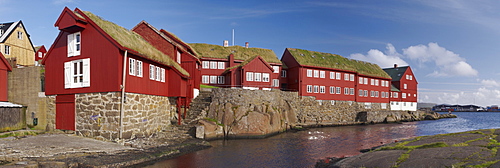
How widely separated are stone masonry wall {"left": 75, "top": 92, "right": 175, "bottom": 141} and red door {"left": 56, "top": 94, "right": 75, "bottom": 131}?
1.63ft

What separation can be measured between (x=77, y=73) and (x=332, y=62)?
44.5m

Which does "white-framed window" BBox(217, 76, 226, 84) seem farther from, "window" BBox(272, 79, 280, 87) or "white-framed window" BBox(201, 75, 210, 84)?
"window" BBox(272, 79, 280, 87)

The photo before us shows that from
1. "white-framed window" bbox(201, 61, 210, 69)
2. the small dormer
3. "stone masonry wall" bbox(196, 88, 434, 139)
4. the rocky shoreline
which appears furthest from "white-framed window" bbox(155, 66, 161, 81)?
"white-framed window" bbox(201, 61, 210, 69)

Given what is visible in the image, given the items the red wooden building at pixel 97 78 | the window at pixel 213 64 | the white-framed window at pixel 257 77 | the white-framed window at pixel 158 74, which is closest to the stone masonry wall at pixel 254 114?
the white-framed window at pixel 257 77

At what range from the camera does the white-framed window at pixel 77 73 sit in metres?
22.6

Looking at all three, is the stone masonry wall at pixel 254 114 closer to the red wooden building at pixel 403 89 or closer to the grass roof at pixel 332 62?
the grass roof at pixel 332 62

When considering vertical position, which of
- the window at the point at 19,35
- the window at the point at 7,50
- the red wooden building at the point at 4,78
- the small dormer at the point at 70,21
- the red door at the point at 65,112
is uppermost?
the window at the point at 19,35

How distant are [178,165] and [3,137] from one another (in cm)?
1242

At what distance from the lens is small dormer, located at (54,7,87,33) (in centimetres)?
2186

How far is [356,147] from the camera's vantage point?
26.5 m

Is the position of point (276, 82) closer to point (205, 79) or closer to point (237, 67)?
point (237, 67)

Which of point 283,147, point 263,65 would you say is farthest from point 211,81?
point 283,147

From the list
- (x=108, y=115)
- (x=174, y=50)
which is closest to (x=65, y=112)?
(x=108, y=115)

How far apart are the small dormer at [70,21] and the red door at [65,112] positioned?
5.09m
